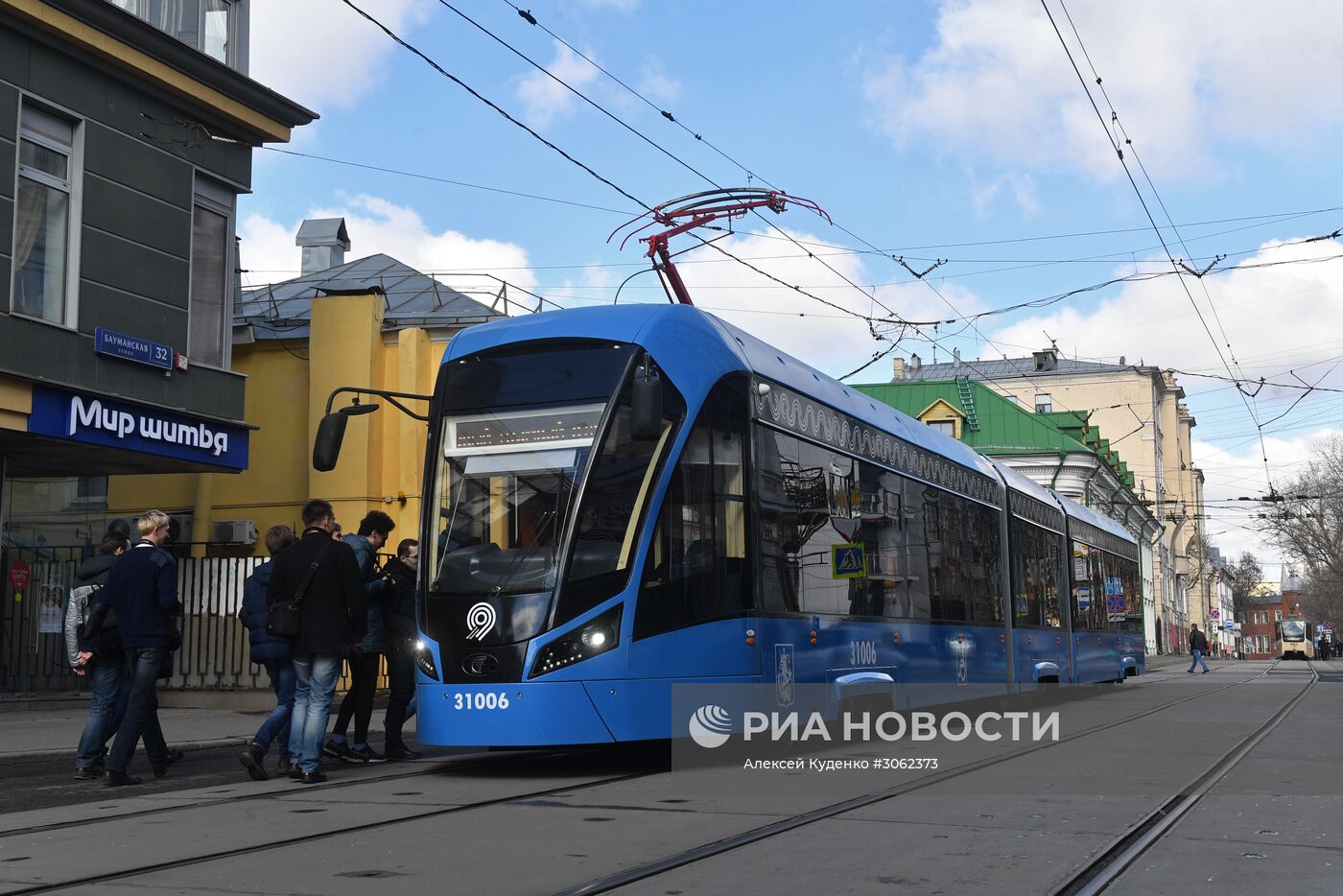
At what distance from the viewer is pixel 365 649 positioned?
36.3ft

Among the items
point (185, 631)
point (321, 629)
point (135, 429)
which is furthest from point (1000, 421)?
point (321, 629)

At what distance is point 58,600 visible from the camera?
2045cm

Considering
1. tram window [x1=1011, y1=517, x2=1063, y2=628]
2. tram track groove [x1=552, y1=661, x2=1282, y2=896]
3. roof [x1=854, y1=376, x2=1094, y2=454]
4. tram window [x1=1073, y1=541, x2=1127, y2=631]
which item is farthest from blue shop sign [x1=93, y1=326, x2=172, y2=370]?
roof [x1=854, y1=376, x2=1094, y2=454]

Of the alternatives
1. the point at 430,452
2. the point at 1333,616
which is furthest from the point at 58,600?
the point at 1333,616

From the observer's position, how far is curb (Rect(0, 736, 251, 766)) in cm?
1196

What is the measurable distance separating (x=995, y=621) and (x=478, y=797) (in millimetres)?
10521

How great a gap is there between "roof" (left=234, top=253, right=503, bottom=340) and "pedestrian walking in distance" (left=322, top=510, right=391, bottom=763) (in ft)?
45.7

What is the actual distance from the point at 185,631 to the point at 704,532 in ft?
40.6

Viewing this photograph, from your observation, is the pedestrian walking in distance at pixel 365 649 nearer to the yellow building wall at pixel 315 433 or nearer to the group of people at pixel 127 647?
the group of people at pixel 127 647

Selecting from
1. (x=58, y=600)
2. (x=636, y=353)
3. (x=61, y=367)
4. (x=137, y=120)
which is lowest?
(x=58, y=600)

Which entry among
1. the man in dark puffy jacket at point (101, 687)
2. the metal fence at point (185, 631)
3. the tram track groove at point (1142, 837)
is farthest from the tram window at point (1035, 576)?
the man in dark puffy jacket at point (101, 687)

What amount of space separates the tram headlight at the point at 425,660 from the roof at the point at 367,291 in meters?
15.3

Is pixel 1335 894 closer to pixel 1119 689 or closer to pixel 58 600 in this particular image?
pixel 58 600

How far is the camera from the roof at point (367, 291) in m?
25.4
